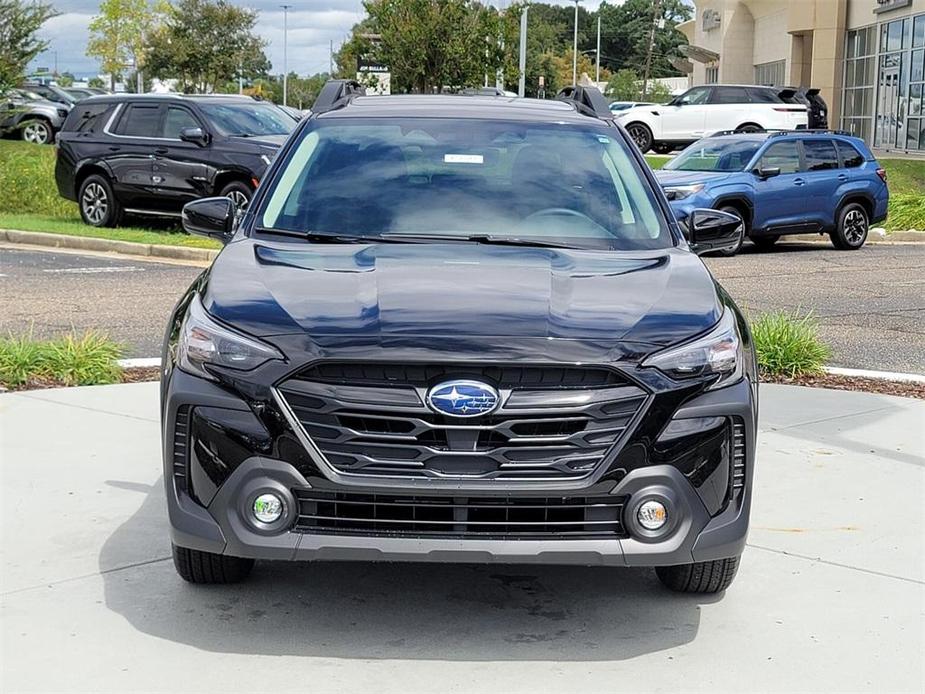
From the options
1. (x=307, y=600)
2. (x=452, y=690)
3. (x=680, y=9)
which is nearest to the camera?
(x=452, y=690)

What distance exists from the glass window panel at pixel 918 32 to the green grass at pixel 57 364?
A: 3393 cm

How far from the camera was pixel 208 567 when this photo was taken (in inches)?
188

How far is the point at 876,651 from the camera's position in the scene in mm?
4422

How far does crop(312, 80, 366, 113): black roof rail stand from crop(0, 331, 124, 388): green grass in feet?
9.02

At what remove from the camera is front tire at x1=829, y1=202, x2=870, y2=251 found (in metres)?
19.2

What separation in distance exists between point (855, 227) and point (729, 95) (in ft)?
47.3

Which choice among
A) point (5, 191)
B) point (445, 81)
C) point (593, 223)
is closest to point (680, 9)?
point (445, 81)

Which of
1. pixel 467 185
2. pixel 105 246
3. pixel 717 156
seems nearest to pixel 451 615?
pixel 467 185

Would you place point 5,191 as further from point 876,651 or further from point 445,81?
point 876,651

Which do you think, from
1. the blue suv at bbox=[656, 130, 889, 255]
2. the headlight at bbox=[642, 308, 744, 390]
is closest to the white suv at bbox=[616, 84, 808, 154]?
the blue suv at bbox=[656, 130, 889, 255]

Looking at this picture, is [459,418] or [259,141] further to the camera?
[259,141]

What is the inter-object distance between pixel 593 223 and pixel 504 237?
1.25 ft

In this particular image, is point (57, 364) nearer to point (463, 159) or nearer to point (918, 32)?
point (463, 159)

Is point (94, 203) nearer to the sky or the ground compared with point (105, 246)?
nearer to the sky
